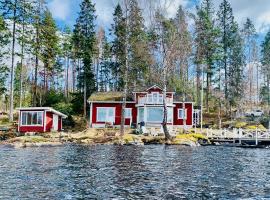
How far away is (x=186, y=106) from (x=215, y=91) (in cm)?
1548

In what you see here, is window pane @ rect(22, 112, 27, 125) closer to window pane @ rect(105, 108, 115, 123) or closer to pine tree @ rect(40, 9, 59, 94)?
window pane @ rect(105, 108, 115, 123)

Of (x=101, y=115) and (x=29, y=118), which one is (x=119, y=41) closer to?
(x=101, y=115)

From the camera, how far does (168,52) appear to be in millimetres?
36688

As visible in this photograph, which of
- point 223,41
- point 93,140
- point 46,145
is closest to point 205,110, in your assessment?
point 223,41

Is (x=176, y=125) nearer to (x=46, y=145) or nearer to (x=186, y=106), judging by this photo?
(x=186, y=106)

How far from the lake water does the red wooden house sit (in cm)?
2656

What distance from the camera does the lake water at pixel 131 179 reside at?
11.7 m

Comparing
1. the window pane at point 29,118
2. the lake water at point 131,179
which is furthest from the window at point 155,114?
the lake water at point 131,179

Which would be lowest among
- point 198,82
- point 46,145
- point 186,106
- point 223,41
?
point 46,145

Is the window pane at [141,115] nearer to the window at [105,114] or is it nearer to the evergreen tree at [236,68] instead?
the window at [105,114]

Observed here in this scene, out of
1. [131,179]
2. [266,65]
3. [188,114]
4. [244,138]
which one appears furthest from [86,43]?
[131,179]

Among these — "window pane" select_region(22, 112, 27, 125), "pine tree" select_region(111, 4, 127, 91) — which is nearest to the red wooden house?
"pine tree" select_region(111, 4, 127, 91)

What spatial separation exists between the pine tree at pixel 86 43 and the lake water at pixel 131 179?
3528 centimetres

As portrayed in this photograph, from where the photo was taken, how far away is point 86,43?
5588 centimetres
